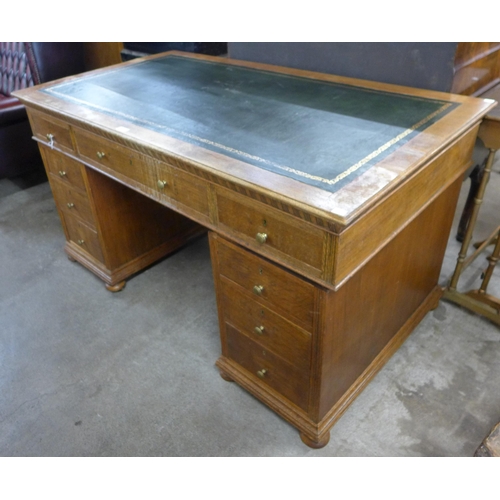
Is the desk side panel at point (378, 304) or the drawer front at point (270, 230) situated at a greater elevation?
the drawer front at point (270, 230)

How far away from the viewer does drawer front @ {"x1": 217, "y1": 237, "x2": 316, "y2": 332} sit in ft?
3.91

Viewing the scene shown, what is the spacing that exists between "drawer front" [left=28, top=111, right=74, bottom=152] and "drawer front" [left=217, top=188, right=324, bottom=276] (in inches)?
34.8

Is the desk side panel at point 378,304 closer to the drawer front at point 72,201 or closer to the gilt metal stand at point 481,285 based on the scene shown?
the gilt metal stand at point 481,285

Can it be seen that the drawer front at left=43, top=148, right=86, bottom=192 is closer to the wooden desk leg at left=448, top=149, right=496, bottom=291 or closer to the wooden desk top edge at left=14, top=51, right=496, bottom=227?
the wooden desk top edge at left=14, top=51, right=496, bottom=227

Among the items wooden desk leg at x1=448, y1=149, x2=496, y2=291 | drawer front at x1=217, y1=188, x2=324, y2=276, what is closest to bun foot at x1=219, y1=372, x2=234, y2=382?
drawer front at x1=217, y1=188, x2=324, y2=276

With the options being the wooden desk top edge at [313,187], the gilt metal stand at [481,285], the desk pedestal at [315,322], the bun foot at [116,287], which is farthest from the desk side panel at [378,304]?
the bun foot at [116,287]

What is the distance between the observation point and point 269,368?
1.48 m

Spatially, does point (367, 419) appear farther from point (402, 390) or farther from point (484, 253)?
point (484, 253)

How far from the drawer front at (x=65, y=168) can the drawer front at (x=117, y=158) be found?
0.51 ft

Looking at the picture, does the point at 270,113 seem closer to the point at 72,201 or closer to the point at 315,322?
the point at 315,322

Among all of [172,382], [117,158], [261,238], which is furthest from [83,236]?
[261,238]

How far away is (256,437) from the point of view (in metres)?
1.50

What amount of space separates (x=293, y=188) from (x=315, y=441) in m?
0.83

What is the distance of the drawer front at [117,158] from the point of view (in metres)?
1.43
